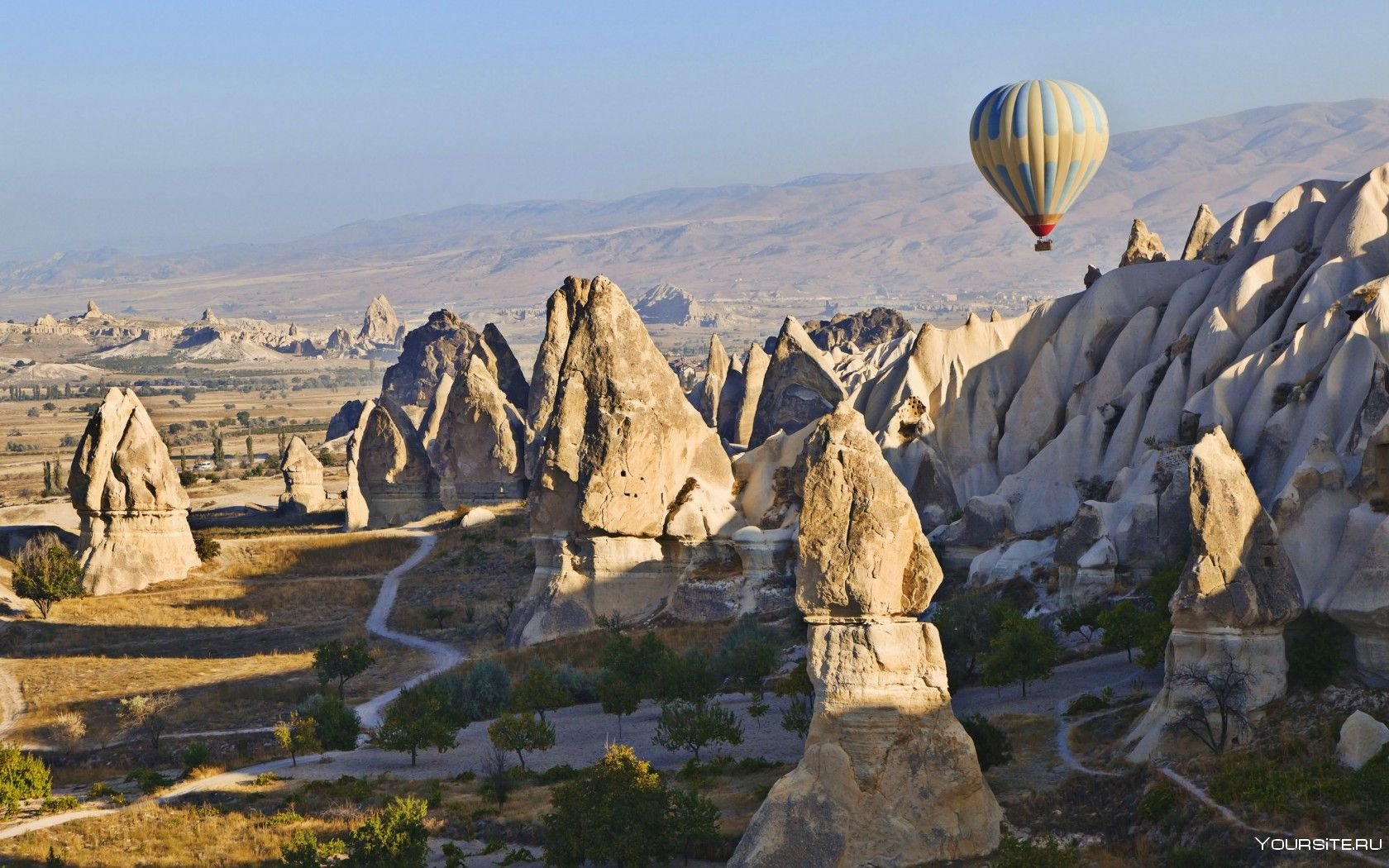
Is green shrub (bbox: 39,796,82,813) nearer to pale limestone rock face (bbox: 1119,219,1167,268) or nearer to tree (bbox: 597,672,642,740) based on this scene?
tree (bbox: 597,672,642,740)

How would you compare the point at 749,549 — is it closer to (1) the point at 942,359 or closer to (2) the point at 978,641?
(2) the point at 978,641

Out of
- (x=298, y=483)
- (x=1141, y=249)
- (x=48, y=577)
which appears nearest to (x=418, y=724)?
(x=48, y=577)

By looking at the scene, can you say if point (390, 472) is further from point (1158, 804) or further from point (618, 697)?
point (1158, 804)

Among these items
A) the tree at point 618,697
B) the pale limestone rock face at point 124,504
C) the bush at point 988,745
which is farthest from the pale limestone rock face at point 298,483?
the bush at point 988,745

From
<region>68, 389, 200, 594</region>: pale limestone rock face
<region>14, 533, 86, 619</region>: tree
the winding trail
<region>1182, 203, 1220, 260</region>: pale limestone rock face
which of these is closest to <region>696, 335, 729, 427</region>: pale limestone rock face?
<region>1182, 203, 1220, 260</region>: pale limestone rock face

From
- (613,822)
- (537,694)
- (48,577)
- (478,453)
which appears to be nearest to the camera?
(613,822)

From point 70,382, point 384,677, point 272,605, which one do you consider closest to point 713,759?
point 384,677

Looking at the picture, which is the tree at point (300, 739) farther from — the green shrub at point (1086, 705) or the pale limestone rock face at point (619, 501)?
the green shrub at point (1086, 705)
